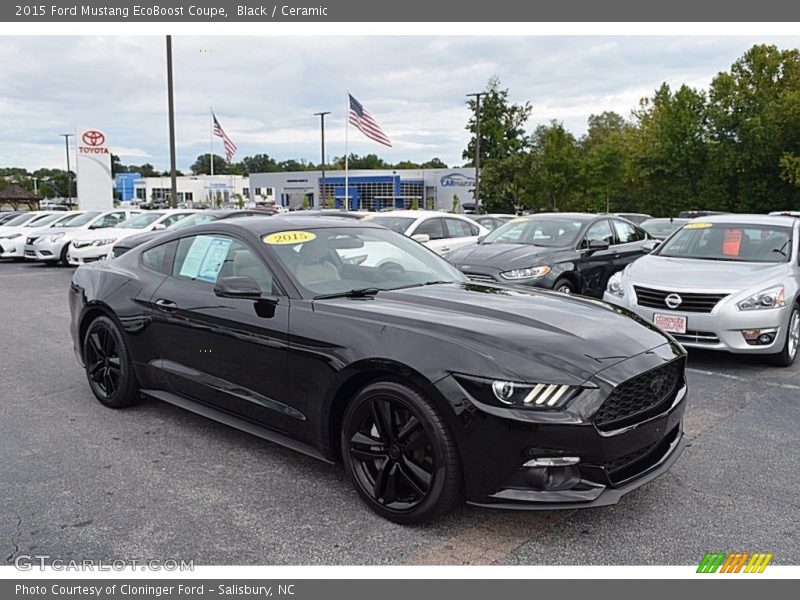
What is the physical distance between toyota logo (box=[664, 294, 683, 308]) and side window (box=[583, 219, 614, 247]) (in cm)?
290

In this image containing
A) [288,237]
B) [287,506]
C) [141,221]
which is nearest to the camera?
[287,506]

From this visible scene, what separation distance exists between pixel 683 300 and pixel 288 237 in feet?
13.4

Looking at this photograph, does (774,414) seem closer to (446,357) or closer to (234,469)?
(446,357)

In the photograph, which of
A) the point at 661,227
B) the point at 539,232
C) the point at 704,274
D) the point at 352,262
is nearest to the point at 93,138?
the point at 661,227

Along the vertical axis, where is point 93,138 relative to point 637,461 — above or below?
above

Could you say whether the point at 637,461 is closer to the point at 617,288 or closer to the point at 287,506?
the point at 287,506

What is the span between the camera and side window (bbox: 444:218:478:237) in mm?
12773

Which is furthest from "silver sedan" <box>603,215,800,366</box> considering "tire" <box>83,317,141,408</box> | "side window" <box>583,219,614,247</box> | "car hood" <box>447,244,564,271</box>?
"tire" <box>83,317,141,408</box>

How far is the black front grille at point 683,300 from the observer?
6.39m

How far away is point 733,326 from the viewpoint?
6.27 m

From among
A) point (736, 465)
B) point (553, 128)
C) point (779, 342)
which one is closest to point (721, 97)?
point (553, 128)

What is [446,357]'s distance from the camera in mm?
3111

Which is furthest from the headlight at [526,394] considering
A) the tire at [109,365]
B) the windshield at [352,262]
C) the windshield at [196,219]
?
the windshield at [196,219]

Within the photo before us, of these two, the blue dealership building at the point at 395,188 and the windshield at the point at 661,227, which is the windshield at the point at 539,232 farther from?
the blue dealership building at the point at 395,188
